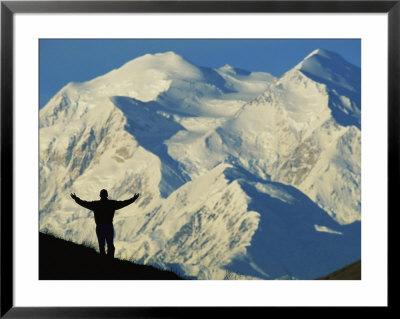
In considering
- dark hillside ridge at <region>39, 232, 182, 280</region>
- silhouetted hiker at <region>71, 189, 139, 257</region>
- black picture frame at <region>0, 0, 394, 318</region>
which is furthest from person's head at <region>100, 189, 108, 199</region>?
black picture frame at <region>0, 0, 394, 318</region>

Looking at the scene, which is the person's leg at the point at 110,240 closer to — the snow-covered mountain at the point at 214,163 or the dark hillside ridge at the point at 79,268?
the snow-covered mountain at the point at 214,163

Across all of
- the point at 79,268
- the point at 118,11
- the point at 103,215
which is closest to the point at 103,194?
the point at 103,215

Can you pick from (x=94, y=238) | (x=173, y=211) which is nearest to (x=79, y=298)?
(x=94, y=238)

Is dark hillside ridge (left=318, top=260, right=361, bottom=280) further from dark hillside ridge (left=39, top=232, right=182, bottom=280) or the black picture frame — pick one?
dark hillside ridge (left=39, top=232, right=182, bottom=280)

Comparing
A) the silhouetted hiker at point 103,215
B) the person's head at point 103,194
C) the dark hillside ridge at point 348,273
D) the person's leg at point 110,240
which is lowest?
the dark hillside ridge at point 348,273

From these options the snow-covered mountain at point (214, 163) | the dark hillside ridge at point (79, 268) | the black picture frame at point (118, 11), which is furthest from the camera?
the snow-covered mountain at point (214, 163)

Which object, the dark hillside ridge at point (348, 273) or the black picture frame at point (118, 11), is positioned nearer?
the black picture frame at point (118, 11)

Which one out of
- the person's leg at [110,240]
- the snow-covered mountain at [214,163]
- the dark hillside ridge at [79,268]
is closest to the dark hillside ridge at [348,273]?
the snow-covered mountain at [214,163]

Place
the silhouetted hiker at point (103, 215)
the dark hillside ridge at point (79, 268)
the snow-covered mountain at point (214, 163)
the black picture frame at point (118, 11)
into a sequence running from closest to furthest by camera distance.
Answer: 1. the black picture frame at point (118, 11)
2. the dark hillside ridge at point (79, 268)
3. the silhouetted hiker at point (103, 215)
4. the snow-covered mountain at point (214, 163)

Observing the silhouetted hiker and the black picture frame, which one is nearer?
the black picture frame
